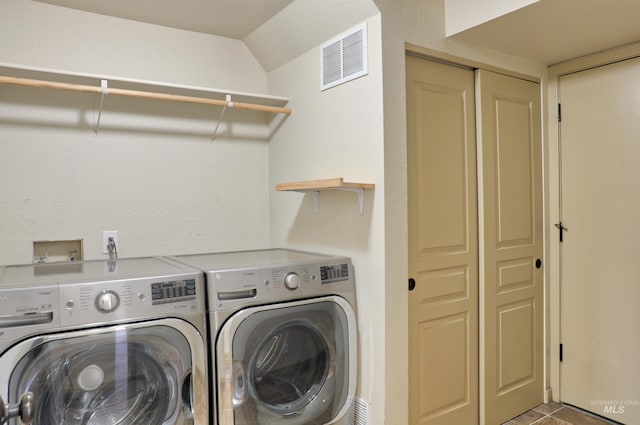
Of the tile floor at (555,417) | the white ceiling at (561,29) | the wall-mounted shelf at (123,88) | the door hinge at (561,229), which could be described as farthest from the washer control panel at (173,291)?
the door hinge at (561,229)

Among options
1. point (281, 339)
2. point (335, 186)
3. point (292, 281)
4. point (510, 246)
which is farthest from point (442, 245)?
point (281, 339)

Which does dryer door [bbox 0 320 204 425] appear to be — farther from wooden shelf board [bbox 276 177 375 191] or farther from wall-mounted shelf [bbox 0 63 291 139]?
wall-mounted shelf [bbox 0 63 291 139]

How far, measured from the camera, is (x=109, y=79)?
2.15m

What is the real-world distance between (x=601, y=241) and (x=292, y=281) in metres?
1.84

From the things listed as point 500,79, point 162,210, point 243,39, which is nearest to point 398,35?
point 500,79

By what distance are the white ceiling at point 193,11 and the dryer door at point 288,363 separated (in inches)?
59.8

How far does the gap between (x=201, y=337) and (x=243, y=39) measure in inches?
72.6

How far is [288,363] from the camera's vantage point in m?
1.95

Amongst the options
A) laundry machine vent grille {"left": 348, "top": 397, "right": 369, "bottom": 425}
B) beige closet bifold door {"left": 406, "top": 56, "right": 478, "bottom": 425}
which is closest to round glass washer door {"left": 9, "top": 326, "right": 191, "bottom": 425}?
→ laundry machine vent grille {"left": 348, "top": 397, "right": 369, "bottom": 425}

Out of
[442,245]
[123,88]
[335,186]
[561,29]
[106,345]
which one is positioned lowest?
[106,345]

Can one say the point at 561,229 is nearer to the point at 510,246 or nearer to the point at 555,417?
the point at 510,246

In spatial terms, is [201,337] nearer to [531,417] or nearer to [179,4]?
[179,4]

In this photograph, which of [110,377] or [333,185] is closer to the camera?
[110,377]

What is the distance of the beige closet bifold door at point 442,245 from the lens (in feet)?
7.18
